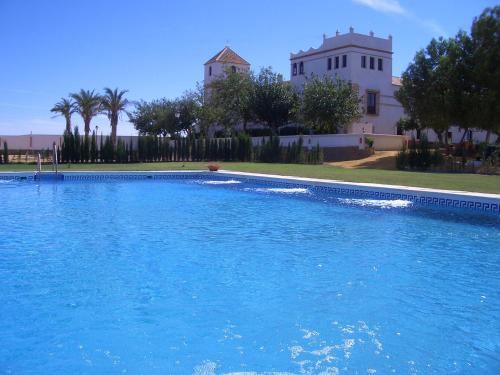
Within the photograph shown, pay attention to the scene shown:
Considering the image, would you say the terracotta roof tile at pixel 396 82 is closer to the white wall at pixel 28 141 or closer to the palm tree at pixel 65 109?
the white wall at pixel 28 141

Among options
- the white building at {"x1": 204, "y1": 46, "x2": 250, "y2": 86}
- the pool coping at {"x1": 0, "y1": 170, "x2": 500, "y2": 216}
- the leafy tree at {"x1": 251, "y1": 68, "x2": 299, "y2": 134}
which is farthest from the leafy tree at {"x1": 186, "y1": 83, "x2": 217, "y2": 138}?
the pool coping at {"x1": 0, "y1": 170, "x2": 500, "y2": 216}

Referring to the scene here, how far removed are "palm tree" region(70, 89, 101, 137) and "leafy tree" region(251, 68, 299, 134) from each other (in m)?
14.1

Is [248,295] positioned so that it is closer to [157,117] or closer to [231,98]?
[231,98]

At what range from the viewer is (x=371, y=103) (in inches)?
1486

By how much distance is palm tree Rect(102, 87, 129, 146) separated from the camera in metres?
37.7

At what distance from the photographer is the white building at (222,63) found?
48.0 meters

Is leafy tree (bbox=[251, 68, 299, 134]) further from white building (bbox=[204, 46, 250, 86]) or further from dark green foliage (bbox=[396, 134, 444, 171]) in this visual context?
dark green foliage (bbox=[396, 134, 444, 171])

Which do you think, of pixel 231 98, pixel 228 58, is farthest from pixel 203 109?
pixel 228 58

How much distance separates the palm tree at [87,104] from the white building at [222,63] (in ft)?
40.6

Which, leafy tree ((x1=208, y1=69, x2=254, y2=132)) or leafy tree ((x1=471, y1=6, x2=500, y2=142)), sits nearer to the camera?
leafy tree ((x1=471, y1=6, x2=500, y2=142))

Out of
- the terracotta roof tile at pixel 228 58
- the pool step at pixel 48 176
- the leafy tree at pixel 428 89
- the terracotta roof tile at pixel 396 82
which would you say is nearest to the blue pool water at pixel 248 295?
the pool step at pixel 48 176

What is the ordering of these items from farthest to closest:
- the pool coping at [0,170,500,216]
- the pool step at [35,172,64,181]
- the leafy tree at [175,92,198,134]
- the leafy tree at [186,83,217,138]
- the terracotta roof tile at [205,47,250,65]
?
the terracotta roof tile at [205,47,250,65], the leafy tree at [175,92,198,134], the leafy tree at [186,83,217,138], the pool step at [35,172,64,181], the pool coping at [0,170,500,216]

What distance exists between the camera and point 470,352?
3938 millimetres

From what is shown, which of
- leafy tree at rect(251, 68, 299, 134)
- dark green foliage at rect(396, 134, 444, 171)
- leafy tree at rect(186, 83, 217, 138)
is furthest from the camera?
leafy tree at rect(186, 83, 217, 138)
